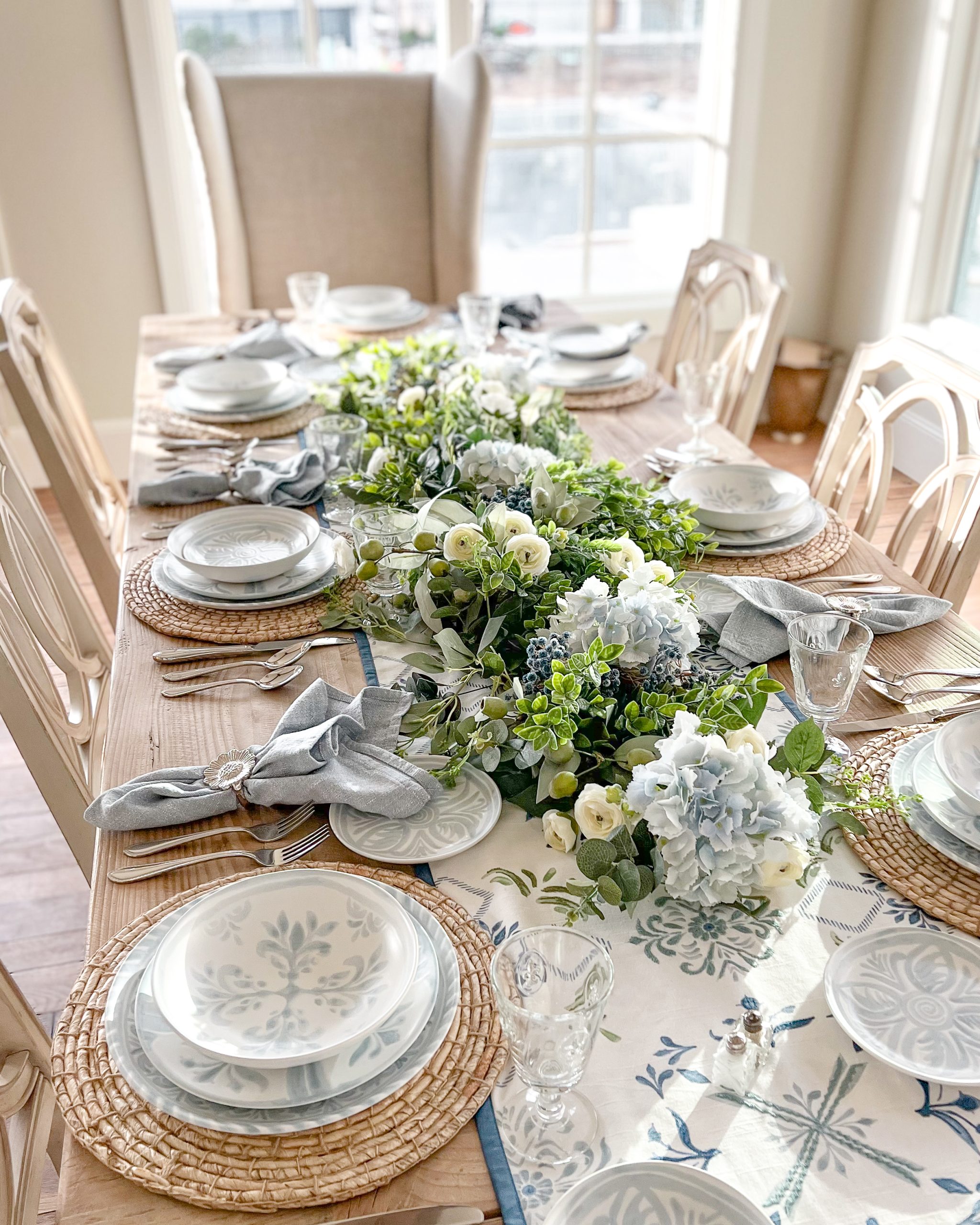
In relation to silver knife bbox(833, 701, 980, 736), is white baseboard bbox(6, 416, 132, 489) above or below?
below

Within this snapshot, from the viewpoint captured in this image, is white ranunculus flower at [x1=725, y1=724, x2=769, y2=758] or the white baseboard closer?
white ranunculus flower at [x1=725, y1=724, x2=769, y2=758]

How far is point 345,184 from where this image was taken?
2.90 m

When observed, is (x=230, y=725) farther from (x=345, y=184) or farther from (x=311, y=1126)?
(x=345, y=184)

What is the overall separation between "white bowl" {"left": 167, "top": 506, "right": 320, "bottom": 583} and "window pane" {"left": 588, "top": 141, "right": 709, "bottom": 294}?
2.66 meters

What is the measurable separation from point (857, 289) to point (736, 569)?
281 cm

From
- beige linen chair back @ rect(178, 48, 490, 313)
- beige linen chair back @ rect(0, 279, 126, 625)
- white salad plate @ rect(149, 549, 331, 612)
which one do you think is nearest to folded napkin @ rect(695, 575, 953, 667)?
white salad plate @ rect(149, 549, 331, 612)

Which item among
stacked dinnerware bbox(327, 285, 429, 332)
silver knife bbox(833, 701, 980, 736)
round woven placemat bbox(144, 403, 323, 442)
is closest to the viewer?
silver knife bbox(833, 701, 980, 736)

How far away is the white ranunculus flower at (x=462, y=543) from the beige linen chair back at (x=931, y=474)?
27.8 inches

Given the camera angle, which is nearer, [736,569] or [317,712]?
[317,712]

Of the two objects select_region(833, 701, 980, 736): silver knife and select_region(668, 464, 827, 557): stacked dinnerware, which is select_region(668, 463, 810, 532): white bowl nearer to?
select_region(668, 464, 827, 557): stacked dinnerware

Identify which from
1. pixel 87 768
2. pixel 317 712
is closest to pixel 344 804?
pixel 317 712

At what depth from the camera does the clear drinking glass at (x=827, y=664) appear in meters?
0.96

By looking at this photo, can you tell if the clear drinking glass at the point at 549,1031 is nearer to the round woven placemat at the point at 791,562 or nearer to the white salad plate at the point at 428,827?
the white salad plate at the point at 428,827

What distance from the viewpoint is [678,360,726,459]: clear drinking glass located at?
170 cm
